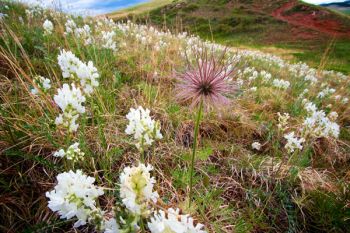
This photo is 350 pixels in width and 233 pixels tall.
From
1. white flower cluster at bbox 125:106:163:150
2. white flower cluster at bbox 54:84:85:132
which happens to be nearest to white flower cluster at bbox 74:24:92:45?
white flower cluster at bbox 54:84:85:132

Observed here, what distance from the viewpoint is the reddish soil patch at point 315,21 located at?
44006mm

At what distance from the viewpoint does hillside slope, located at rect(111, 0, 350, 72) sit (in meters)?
39.8

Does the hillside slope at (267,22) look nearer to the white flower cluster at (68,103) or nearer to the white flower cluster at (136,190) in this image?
the white flower cluster at (68,103)

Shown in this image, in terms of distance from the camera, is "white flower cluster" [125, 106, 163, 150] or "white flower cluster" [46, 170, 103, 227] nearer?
"white flower cluster" [46, 170, 103, 227]

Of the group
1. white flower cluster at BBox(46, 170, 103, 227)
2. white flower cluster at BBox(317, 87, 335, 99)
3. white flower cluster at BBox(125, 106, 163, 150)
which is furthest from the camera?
white flower cluster at BBox(317, 87, 335, 99)

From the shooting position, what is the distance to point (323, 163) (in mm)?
4098

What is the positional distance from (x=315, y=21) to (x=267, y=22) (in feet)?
24.2

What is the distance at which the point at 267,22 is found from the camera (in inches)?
1903

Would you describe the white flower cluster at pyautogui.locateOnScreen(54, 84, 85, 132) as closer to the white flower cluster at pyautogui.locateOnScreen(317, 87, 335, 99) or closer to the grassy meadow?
the grassy meadow

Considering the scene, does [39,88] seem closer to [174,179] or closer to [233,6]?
[174,179]

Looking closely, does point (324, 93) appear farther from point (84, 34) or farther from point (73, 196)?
point (73, 196)

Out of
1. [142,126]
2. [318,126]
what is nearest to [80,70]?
[142,126]

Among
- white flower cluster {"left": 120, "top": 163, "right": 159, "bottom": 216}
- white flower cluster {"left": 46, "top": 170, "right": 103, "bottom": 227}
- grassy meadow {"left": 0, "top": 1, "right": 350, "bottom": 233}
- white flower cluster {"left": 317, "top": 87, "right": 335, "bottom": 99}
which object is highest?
white flower cluster {"left": 120, "top": 163, "right": 159, "bottom": 216}

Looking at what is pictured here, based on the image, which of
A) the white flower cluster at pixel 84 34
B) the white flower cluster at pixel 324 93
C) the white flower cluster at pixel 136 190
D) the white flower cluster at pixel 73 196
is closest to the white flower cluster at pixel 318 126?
the white flower cluster at pixel 136 190
